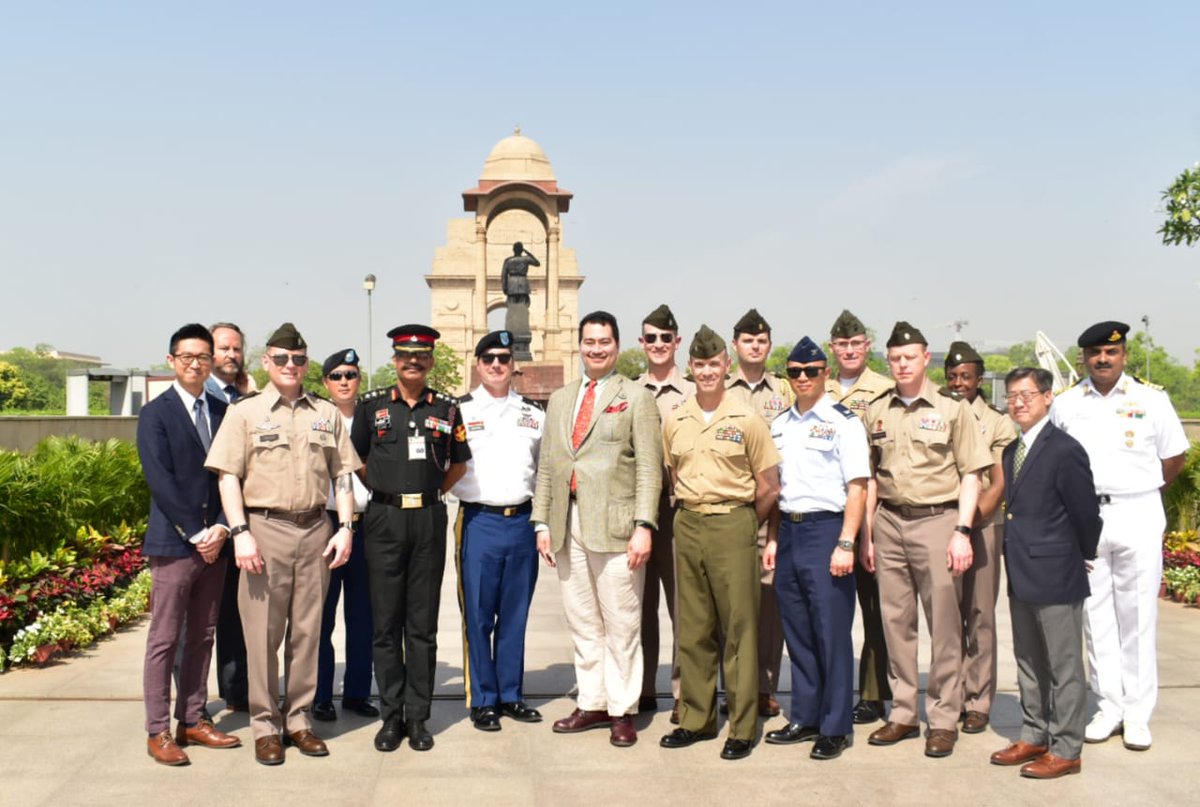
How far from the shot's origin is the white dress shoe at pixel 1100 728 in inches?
192

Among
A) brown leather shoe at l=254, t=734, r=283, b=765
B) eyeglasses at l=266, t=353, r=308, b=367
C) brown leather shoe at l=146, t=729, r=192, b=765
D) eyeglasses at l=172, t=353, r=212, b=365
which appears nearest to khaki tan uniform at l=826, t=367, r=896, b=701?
eyeglasses at l=266, t=353, r=308, b=367

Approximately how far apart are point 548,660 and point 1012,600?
2968 mm

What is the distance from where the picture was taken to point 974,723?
4984 mm

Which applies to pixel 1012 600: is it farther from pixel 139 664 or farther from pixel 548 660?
pixel 139 664

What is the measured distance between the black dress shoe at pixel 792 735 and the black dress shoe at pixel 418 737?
A: 1605mm

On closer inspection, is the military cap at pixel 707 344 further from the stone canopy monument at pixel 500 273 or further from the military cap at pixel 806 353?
the stone canopy monument at pixel 500 273

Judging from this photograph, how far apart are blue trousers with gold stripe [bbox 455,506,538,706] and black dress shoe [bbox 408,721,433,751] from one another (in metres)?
0.38

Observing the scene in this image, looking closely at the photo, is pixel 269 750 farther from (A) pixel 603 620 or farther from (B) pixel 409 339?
(B) pixel 409 339

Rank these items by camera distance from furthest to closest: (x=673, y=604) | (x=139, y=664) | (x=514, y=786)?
(x=139, y=664) → (x=673, y=604) → (x=514, y=786)

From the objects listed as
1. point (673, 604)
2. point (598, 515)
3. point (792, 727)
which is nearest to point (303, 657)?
point (598, 515)

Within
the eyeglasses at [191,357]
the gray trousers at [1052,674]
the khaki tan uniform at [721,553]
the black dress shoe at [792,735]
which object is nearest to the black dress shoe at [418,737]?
the khaki tan uniform at [721,553]

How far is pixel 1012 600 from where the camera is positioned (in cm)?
470

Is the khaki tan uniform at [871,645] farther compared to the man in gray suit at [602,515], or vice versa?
the khaki tan uniform at [871,645]

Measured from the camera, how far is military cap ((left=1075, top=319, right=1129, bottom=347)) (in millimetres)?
5062
